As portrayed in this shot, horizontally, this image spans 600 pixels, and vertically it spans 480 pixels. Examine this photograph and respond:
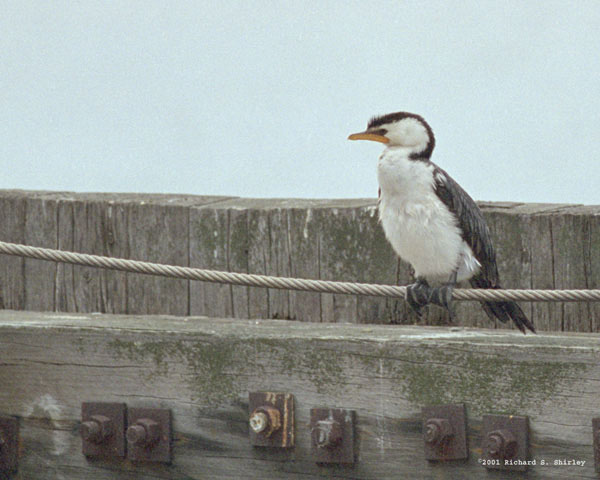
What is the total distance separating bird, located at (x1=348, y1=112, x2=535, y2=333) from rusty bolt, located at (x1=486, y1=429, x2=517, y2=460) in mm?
917

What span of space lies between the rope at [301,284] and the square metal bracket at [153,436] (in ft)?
1.86

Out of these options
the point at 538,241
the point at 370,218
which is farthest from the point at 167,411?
the point at 538,241

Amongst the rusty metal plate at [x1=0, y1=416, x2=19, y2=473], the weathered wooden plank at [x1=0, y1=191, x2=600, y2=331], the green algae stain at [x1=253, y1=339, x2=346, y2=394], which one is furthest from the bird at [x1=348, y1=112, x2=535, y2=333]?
the rusty metal plate at [x1=0, y1=416, x2=19, y2=473]


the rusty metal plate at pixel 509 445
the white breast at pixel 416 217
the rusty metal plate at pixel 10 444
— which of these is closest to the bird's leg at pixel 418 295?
the white breast at pixel 416 217

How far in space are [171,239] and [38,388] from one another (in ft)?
3.48

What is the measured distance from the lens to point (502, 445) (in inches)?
148

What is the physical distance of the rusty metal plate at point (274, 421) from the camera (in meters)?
4.06

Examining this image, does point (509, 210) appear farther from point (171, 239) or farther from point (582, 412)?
point (171, 239)

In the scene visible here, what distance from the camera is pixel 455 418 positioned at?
385 centimetres

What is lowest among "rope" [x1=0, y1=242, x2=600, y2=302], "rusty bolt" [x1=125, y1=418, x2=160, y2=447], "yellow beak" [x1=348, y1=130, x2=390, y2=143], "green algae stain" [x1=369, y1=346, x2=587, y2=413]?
"rusty bolt" [x1=125, y1=418, x2=160, y2=447]

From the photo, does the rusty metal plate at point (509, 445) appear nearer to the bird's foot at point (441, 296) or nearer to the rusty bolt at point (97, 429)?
the bird's foot at point (441, 296)

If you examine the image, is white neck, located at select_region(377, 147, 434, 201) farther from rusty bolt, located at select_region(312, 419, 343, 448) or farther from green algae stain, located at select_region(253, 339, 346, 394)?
rusty bolt, located at select_region(312, 419, 343, 448)

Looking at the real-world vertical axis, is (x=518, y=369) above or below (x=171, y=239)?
below

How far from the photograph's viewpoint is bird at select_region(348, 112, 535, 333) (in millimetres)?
4641
